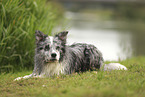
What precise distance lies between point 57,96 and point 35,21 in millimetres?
4460

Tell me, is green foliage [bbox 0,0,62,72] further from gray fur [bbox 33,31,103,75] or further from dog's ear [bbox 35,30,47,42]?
dog's ear [bbox 35,30,47,42]

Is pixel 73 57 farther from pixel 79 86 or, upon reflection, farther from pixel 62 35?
pixel 79 86

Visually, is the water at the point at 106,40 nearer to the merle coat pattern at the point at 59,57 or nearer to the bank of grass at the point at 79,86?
the merle coat pattern at the point at 59,57

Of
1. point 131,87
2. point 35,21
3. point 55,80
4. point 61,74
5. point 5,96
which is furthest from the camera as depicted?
point 35,21

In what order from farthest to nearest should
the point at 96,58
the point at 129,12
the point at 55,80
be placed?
1. the point at 129,12
2. the point at 96,58
3. the point at 55,80

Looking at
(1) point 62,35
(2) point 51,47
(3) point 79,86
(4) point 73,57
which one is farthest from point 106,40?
(3) point 79,86

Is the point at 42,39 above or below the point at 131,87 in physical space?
above

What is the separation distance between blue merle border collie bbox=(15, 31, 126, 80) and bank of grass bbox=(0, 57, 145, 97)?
265 mm

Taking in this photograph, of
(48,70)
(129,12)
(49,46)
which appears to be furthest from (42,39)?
(129,12)

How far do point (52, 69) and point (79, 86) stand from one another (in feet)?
3.58

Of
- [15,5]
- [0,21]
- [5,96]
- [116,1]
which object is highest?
[116,1]

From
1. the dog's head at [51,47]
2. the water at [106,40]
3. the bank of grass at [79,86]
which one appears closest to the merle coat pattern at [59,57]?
the dog's head at [51,47]

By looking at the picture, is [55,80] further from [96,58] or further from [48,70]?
[96,58]

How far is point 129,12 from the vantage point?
1403 inches
